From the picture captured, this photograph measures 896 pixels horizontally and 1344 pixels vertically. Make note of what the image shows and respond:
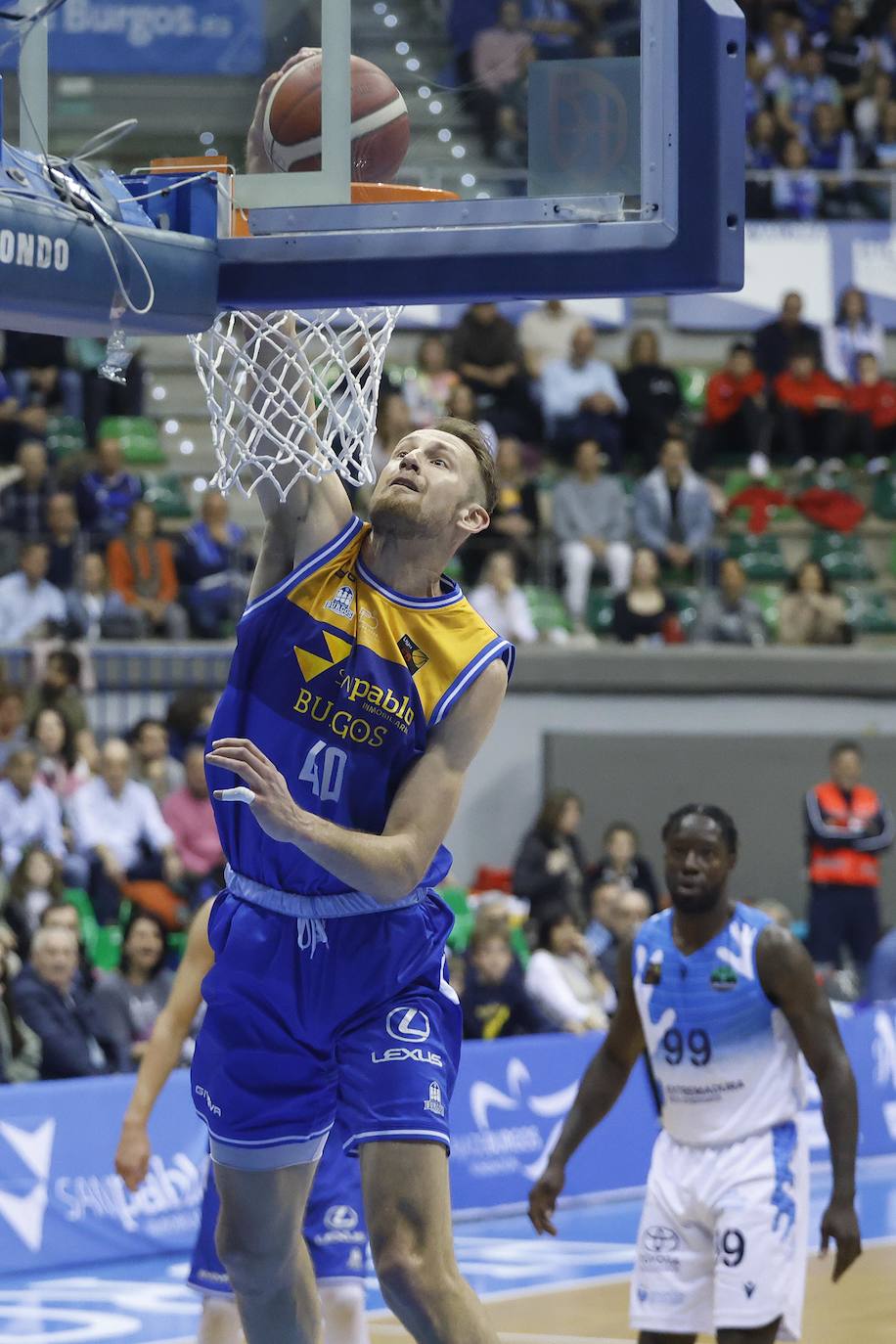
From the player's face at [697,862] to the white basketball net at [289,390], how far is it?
5.59 ft

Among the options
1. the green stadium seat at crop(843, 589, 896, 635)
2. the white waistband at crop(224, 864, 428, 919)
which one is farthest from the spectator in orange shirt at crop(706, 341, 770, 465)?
the white waistband at crop(224, 864, 428, 919)

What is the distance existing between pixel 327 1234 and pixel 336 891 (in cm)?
170

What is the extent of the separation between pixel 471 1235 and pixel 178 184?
22.4 feet

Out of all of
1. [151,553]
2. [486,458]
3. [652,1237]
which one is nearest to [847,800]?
[151,553]

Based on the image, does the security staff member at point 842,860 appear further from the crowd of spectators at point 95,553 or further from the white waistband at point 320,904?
the white waistband at point 320,904

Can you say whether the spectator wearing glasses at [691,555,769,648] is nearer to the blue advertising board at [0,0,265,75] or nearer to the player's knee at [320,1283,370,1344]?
the player's knee at [320,1283,370,1344]

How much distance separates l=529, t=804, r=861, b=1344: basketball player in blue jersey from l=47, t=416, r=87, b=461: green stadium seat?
31.9 ft

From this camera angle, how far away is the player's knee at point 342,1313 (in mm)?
6211

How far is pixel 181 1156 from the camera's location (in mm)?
10172

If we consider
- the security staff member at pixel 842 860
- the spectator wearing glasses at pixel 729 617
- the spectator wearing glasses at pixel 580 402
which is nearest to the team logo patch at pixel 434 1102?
the security staff member at pixel 842 860

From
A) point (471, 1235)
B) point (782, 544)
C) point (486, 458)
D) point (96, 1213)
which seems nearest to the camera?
point (486, 458)

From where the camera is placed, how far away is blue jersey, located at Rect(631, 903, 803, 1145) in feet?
21.6

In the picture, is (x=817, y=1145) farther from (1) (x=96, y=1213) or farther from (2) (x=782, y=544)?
(2) (x=782, y=544)

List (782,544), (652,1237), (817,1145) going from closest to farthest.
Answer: (652,1237), (817,1145), (782,544)
